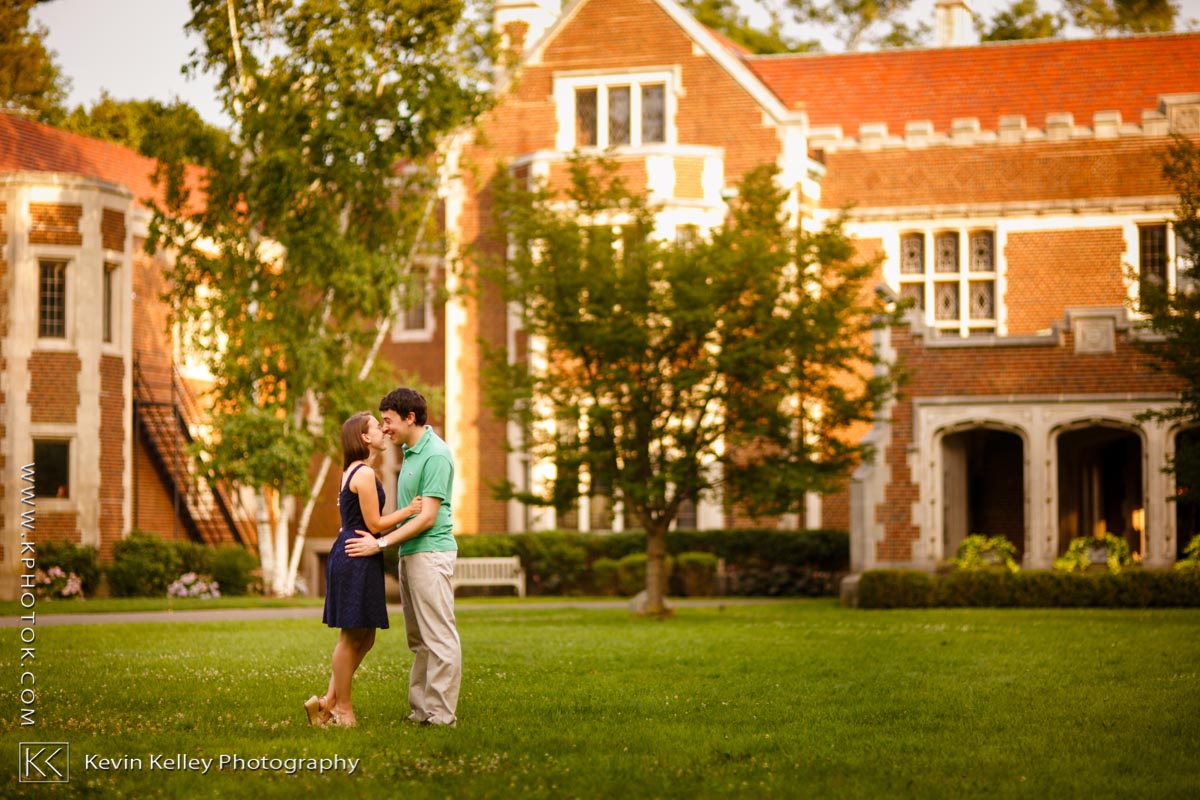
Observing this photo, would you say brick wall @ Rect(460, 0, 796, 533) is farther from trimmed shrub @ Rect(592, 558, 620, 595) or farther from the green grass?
the green grass

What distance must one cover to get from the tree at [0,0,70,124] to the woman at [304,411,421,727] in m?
34.4

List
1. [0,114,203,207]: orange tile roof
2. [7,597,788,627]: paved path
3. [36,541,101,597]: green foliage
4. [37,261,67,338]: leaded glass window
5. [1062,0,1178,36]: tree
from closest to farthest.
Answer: [7,597,788,627]: paved path
[36,541,101,597]: green foliage
[37,261,67,338]: leaded glass window
[0,114,203,207]: orange tile roof
[1062,0,1178,36]: tree

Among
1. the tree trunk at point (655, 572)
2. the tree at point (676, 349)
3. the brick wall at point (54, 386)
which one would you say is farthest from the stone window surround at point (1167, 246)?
the brick wall at point (54, 386)

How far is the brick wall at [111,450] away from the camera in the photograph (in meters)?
27.1

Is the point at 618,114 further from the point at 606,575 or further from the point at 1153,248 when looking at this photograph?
the point at 1153,248

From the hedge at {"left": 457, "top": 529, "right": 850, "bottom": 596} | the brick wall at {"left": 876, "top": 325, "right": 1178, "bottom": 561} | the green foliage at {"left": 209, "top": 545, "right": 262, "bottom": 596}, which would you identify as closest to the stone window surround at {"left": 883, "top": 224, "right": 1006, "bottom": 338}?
the hedge at {"left": 457, "top": 529, "right": 850, "bottom": 596}

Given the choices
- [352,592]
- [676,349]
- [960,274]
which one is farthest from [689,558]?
[352,592]

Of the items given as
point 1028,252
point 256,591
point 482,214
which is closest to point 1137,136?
point 1028,252

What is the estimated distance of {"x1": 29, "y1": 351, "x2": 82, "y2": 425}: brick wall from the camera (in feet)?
87.5

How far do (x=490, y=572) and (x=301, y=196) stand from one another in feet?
25.4

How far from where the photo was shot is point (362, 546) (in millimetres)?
8422

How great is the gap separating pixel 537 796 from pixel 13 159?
82.9ft

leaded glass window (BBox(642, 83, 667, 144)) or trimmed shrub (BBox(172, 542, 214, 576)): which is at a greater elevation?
leaded glass window (BBox(642, 83, 667, 144))

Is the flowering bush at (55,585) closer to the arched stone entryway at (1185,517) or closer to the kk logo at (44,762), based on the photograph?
the arched stone entryway at (1185,517)
